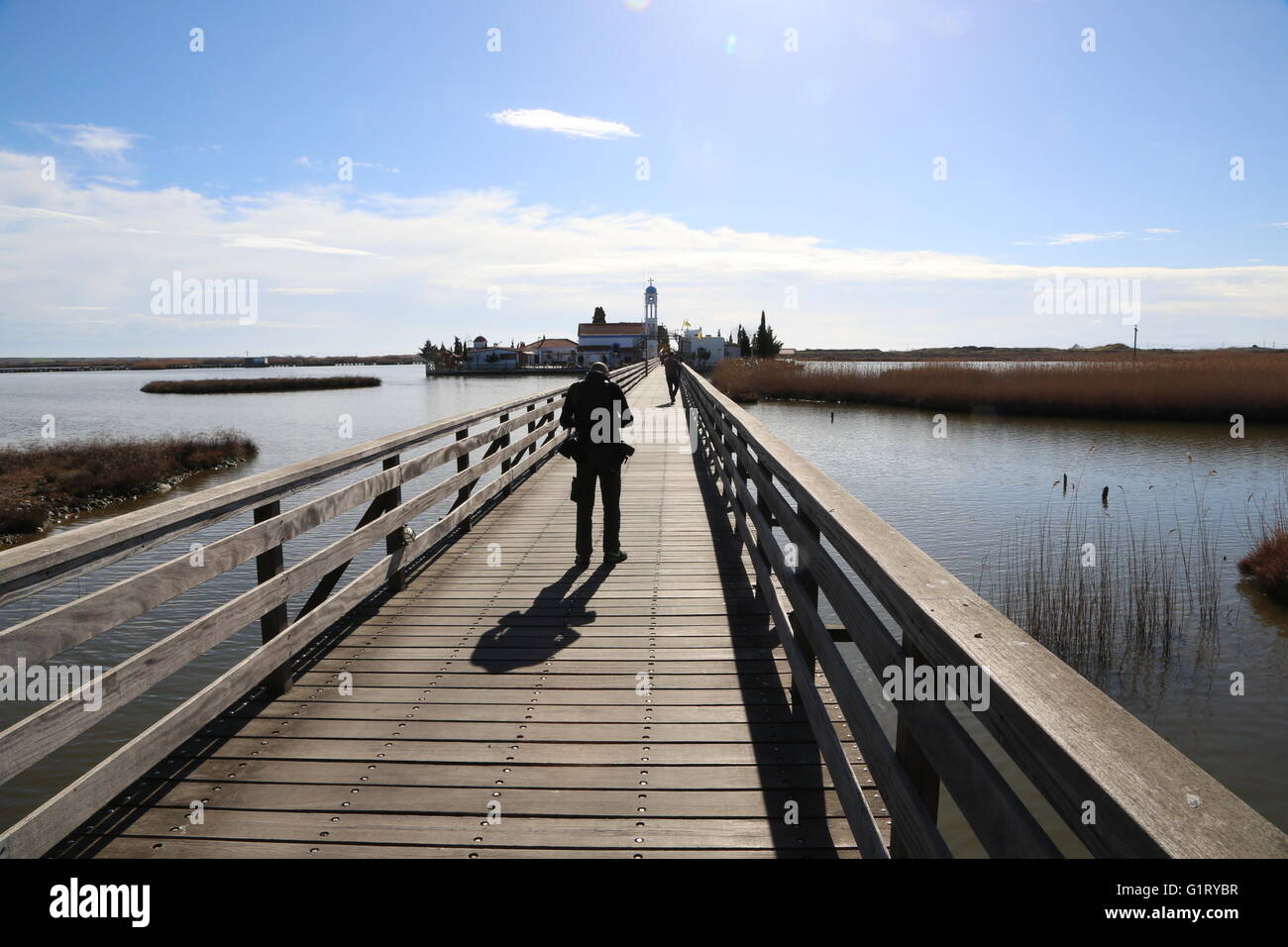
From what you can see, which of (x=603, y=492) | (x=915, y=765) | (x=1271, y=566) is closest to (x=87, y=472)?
(x=603, y=492)

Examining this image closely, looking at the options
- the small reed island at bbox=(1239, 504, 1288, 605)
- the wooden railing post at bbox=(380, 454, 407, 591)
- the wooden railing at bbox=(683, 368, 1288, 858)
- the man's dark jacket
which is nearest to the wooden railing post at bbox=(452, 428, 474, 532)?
the man's dark jacket

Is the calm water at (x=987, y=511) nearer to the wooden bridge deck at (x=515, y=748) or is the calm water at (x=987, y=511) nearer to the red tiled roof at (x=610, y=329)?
the wooden bridge deck at (x=515, y=748)

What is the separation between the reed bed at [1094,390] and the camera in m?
29.4

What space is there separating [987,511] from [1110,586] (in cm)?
494

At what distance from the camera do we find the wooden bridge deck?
2979 mm

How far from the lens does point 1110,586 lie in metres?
10.7

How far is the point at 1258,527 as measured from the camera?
13.8 meters

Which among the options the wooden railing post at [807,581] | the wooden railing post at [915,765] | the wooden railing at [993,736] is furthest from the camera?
the wooden railing post at [807,581]

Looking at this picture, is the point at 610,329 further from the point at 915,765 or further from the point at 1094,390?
the point at 915,765

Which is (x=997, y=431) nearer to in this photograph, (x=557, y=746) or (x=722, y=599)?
(x=722, y=599)

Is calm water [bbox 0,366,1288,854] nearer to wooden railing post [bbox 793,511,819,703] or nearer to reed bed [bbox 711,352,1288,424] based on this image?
reed bed [bbox 711,352,1288,424]

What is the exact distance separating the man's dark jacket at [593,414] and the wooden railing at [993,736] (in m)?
3.75

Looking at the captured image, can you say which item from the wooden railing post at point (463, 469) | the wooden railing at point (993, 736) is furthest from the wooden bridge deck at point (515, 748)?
the wooden railing post at point (463, 469)

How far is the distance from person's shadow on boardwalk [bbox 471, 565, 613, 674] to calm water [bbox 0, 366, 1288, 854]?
119 inches
